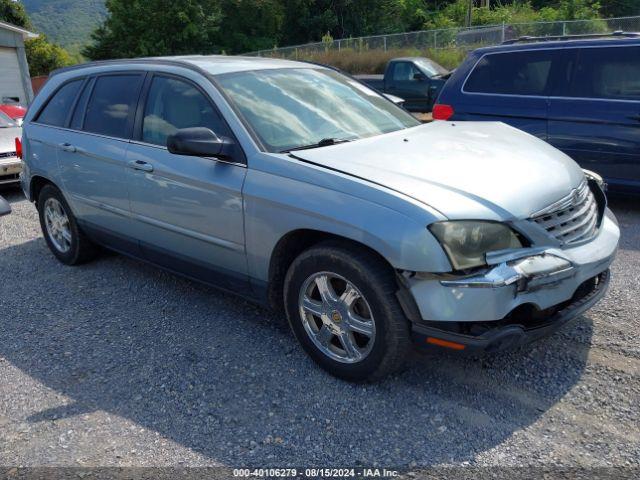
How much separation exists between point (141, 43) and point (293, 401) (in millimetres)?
43363

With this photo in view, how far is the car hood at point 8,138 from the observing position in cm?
880

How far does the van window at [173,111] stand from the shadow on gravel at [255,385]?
50.6 inches

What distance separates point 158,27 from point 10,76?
1961cm

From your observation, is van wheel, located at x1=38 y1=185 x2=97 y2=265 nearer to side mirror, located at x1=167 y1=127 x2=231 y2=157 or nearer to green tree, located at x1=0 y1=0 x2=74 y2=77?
side mirror, located at x1=167 y1=127 x2=231 y2=157

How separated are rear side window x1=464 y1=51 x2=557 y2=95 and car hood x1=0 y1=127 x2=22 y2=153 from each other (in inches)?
250

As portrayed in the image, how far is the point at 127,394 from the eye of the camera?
11.3 ft

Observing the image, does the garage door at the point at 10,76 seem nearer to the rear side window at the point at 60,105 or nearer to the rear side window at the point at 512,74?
the rear side window at the point at 60,105

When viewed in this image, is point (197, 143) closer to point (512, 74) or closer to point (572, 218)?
point (572, 218)

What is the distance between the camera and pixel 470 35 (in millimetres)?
25844

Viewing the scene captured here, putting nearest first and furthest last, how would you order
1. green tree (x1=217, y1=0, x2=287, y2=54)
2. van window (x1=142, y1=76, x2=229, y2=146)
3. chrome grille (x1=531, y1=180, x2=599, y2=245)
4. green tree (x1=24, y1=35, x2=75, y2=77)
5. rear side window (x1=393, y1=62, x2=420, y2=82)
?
chrome grille (x1=531, y1=180, x2=599, y2=245) → van window (x1=142, y1=76, x2=229, y2=146) → rear side window (x1=393, y1=62, x2=420, y2=82) → green tree (x1=24, y1=35, x2=75, y2=77) → green tree (x1=217, y1=0, x2=287, y2=54)

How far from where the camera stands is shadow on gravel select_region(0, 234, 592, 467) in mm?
2924

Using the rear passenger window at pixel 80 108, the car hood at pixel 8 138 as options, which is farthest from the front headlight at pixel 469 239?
the car hood at pixel 8 138

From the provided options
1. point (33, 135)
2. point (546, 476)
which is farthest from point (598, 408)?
Answer: point (33, 135)

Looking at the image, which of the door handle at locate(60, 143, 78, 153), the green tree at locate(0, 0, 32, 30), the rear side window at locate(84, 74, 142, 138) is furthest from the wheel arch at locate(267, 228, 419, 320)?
the green tree at locate(0, 0, 32, 30)
